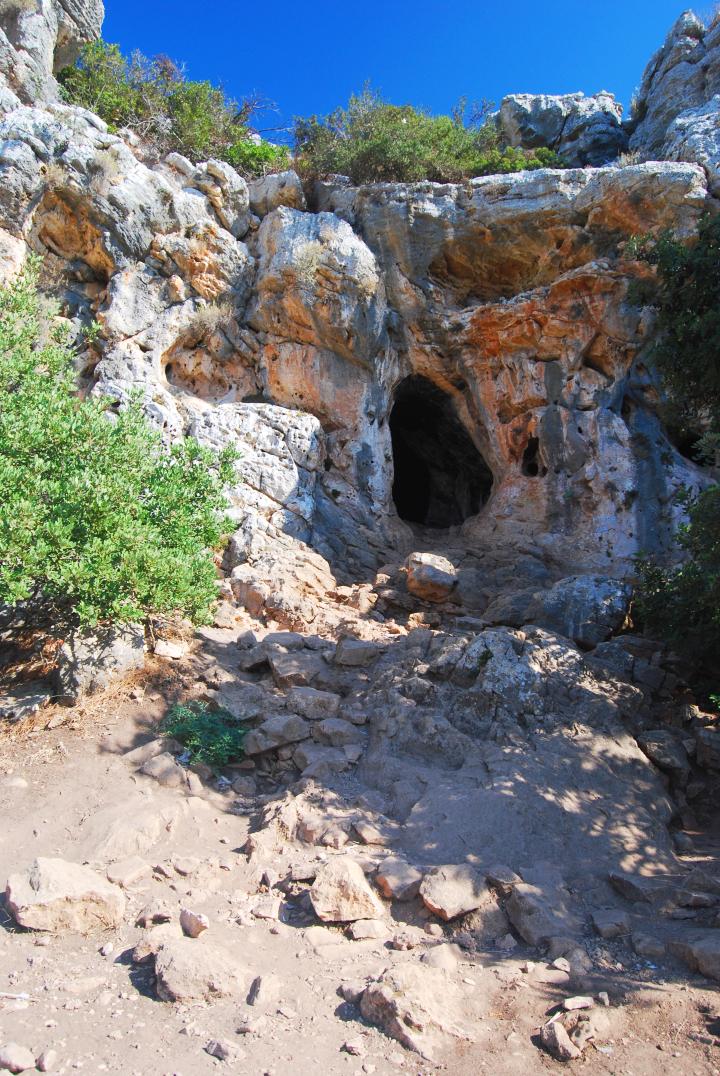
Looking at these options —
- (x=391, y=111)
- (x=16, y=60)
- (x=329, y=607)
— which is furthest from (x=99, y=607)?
(x=391, y=111)

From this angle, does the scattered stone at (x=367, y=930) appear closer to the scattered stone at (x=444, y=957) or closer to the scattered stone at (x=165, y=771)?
the scattered stone at (x=444, y=957)

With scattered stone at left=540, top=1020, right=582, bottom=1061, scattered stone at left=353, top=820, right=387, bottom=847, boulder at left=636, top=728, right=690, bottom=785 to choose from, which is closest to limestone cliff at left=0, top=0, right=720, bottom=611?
boulder at left=636, top=728, right=690, bottom=785

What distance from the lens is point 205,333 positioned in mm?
12281

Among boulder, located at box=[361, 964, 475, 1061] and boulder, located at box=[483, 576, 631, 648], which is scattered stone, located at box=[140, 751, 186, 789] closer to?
boulder, located at box=[361, 964, 475, 1061]

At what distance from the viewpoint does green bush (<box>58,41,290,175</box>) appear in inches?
594

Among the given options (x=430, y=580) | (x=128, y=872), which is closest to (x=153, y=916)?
(x=128, y=872)

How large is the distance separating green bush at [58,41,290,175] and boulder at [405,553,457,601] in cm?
1085

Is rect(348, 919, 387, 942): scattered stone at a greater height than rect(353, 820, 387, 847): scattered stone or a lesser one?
lesser

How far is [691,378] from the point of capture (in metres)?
7.62

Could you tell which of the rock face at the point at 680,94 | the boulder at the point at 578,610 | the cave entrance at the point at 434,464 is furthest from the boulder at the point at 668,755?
the rock face at the point at 680,94

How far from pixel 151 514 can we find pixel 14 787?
8.95ft

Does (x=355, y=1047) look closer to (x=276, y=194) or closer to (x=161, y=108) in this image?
(x=276, y=194)

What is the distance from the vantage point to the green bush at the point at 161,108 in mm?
15094

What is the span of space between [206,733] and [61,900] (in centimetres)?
211
